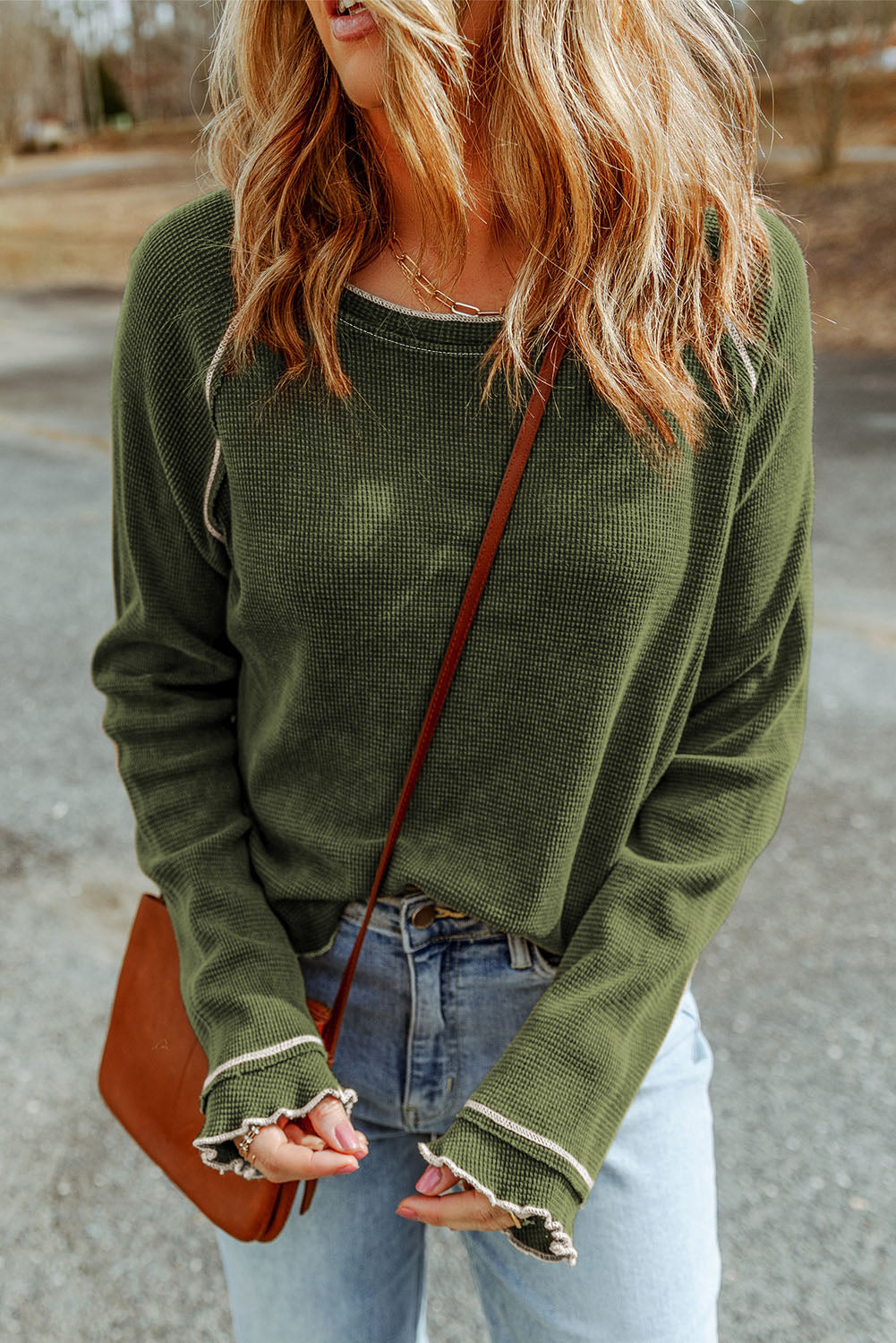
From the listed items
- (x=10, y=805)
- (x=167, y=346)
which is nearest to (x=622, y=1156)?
(x=167, y=346)

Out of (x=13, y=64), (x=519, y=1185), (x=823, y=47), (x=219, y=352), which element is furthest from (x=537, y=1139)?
(x=13, y=64)

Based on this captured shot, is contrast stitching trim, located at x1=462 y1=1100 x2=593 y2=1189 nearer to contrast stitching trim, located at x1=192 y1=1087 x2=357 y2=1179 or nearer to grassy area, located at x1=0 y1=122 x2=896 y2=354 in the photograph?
contrast stitching trim, located at x1=192 y1=1087 x2=357 y2=1179

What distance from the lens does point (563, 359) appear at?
3.79ft

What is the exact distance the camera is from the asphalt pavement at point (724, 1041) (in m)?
2.09

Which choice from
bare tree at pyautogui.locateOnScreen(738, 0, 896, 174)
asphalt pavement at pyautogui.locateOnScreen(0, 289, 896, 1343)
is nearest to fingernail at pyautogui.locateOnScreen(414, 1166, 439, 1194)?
asphalt pavement at pyautogui.locateOnScreen(0, 289, 896, 1343)

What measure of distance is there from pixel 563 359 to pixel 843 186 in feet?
47.8

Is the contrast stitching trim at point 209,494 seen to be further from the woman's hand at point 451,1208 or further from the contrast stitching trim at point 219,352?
the woman's hand at point 451,1208

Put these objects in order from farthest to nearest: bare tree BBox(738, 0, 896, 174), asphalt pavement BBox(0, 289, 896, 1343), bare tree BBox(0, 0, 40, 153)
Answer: bare tree BBox(0, 0, 40, 153) < bare tree BBox(738, 0, 896, 174) < asphalt pavement BBox(0, 289, 896, 1343)

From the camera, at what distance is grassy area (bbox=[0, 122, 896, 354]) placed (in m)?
9.86

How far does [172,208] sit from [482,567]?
6.63 metres

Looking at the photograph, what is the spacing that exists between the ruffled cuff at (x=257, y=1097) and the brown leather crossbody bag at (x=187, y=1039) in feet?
0.13

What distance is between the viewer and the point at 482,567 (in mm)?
1147

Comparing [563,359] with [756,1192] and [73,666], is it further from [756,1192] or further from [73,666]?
[73,666]

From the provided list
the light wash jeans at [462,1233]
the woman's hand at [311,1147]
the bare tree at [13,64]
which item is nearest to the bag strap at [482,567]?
the light wash jeans at [462,1233]
